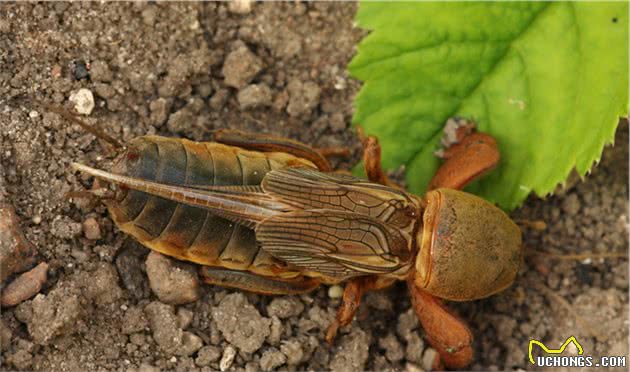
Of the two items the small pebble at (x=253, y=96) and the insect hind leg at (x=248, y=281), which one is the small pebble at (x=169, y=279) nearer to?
the insect hind leg at (x=248, y=281)

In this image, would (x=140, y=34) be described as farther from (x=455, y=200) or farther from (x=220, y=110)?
(x=455, y=200)

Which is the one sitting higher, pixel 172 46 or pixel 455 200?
pixel 172 46

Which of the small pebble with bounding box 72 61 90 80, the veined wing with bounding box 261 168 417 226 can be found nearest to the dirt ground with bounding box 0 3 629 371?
the small pebble with bounding box 72 61 90 80

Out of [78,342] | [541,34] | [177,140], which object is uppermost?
[541,34]

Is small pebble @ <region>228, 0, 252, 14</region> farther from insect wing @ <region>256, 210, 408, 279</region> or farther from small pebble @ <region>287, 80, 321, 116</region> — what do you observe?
insect wing @ <region>256, 210, 408, 279</region>

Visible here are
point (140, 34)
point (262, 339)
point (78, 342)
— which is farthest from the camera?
point (140, 34)

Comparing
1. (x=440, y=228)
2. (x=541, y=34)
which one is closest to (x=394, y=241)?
(x=440, y=228)

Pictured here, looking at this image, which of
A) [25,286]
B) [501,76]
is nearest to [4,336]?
[25,286]

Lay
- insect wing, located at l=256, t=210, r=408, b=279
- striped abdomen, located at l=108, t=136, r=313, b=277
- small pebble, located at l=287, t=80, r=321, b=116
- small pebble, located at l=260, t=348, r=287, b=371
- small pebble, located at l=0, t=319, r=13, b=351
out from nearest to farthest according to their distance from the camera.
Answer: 1. small pebble, located at l=0, t=319, r=13, b=351
2. striped abdomen, located at l=108, t=136, r=313, b=277
3. insect wing, located at l=256, t=210, r=408, b=279
4. small pebble, located at l=260, t=348, r=287, b=371
5. small pebble, located at l=287, t=80, r=321, b=116
